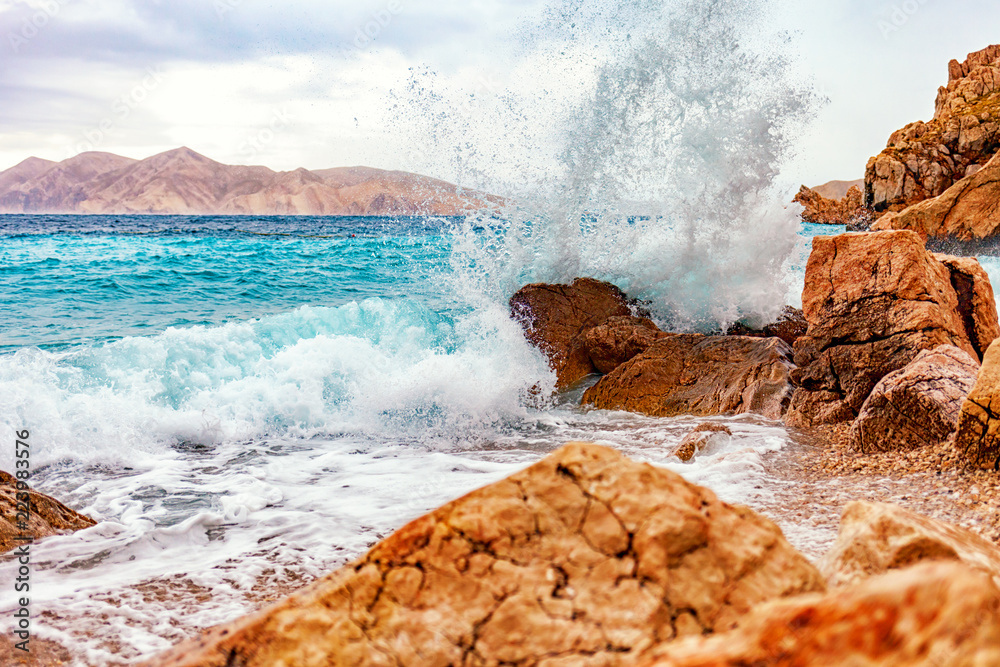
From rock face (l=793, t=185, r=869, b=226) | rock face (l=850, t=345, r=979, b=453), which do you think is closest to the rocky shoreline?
rock face (l=850, t=345, r=979, b=453)

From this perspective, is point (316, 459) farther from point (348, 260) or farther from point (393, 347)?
point (348, 260)

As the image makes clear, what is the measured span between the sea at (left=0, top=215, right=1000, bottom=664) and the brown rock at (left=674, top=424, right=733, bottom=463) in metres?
0.08

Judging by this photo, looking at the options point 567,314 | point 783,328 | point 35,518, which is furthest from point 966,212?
point 35,518

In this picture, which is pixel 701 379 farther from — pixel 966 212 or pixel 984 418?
pixel 966 212

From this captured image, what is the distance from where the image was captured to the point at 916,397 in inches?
156

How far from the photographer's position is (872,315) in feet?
16.3

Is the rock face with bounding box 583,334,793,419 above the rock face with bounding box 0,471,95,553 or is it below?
above

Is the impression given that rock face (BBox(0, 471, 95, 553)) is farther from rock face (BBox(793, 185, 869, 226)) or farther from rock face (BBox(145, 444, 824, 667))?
rock face (BBox(793, 185, 869, 226))

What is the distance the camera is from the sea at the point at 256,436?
3211 millimetres

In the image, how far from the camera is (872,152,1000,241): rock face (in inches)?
918

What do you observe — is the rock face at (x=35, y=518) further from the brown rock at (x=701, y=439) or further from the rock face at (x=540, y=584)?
the brown rock at (x=701, y=439)

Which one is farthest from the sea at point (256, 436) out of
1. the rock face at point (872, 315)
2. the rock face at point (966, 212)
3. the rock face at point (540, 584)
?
the rock face at point (966, 212)

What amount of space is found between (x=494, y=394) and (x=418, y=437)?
3.83ft

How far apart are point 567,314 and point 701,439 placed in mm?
3776
